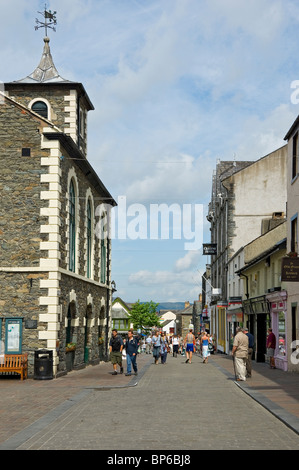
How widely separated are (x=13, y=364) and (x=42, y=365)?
0.88 meters

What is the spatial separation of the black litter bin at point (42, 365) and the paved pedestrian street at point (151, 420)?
127 cm

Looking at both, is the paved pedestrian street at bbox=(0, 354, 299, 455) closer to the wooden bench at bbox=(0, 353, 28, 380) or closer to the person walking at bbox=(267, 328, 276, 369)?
the wooden bench at bbox=(0, 353, 28, 380)

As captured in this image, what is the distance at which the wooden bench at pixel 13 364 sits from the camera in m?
19.3

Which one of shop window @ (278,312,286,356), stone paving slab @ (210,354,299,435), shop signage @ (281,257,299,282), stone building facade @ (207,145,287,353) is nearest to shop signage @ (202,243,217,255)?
stone building facade @ (207,145,287,353)

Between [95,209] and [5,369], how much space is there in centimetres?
1162

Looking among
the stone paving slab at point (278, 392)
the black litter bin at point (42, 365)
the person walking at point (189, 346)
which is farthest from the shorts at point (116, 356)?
the person walking at point (189, 346)

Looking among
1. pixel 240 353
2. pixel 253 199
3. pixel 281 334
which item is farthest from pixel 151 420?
pixel 253 199

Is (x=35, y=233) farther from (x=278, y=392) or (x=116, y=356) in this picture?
(x=278, y=392)

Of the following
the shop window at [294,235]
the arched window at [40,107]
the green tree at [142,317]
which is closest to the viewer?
the shop window at [294,235]

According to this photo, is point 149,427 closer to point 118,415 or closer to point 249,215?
point 118,415

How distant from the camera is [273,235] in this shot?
3459cm

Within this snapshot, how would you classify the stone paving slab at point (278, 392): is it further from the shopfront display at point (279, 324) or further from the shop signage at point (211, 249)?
the shop signage at point (211, 249)

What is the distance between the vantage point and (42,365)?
1952cm
